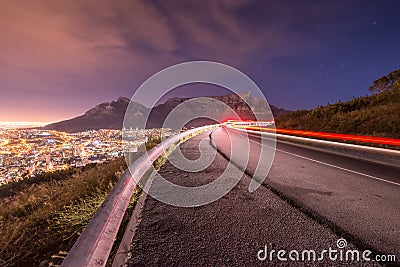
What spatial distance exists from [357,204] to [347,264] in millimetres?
2201

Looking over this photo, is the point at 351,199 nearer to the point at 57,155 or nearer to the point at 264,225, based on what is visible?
the point at 264,225

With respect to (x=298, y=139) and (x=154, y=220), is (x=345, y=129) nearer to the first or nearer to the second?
(x=298, y=139)

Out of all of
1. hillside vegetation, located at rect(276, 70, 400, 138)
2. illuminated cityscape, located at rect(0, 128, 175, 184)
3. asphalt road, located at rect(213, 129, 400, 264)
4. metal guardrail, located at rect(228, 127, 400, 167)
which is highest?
hillside vegetation, located at rect(276, 70, 400, 138)

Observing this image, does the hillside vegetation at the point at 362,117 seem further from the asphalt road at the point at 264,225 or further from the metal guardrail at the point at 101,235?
the metal guardrail at the point at 101,235

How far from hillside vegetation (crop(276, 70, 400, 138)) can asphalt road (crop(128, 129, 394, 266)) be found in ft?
35.7

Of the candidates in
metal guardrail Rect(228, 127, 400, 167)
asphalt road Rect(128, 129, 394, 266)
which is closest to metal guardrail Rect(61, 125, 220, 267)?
asphalt road Rect(128, 129, 394, 266)

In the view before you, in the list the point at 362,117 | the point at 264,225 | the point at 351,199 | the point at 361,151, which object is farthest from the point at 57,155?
the point at 362,117

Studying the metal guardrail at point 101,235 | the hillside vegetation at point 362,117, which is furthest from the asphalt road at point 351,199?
the hillside vegetation at point 362,117

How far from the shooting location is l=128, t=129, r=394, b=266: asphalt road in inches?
81.0

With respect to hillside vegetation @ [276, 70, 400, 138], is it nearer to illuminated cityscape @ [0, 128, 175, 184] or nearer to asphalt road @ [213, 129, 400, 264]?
asphalt road @ [213, 129, 400, 264]

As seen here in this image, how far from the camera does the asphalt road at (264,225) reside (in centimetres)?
206

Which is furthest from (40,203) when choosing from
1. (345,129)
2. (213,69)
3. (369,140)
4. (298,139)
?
(345,129)

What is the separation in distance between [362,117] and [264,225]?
1732 centimetres

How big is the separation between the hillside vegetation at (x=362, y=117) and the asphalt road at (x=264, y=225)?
1087 centimetres
